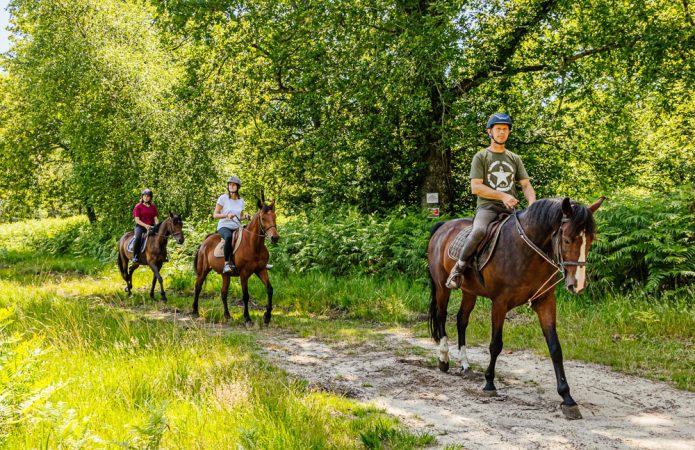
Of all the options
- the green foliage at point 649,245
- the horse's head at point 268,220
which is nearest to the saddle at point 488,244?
the green foliage at point 649,245

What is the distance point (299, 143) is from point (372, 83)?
4.63 meters

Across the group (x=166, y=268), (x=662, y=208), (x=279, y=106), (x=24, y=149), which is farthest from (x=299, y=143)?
(x=24, y=149)

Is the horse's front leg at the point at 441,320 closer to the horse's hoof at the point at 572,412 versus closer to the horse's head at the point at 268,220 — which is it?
the horse's hoof at the point at 572,412

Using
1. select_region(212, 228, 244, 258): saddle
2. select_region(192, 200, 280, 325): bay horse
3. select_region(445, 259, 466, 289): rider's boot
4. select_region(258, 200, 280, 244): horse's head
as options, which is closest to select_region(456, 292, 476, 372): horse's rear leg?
select_region(445, 259, 466, 289): rider's boot

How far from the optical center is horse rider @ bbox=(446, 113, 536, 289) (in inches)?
241

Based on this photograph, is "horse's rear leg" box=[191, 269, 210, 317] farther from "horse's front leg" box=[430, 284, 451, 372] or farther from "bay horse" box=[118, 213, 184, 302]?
"horse's front leg" box=[430, 284, 451, 372]

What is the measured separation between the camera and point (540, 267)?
18.2 ft

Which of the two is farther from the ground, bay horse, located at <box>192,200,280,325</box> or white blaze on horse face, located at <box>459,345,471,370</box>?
bay horse, located at <box>192,200,280,325</box>

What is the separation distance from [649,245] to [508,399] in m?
5.23

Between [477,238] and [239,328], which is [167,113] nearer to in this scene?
[239,328]

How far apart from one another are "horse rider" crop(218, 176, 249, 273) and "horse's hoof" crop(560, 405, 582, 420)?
7.88 metres

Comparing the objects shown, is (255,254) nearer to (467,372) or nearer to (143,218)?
(467,372)

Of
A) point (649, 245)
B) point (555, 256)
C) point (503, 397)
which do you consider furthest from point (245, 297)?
point (649, 245)

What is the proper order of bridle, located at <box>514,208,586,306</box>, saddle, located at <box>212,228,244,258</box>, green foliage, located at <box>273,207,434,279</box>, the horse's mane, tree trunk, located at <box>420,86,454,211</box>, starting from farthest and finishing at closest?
tree trunk, located at <box>420,86,454,211</box>, green foliage, located at <box>273,207,434,279</box>, saddle, located at <box>212,228,244,258</box>, bridle, located at <box>514,208,586,306</box>, the horse's mane
